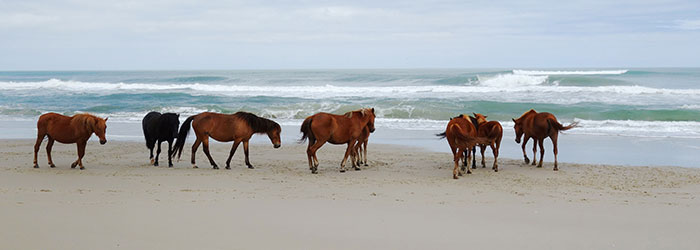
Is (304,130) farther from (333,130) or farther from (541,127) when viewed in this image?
A: (541,127)

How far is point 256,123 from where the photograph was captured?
9461 millimetres

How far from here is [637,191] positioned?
7301 mm

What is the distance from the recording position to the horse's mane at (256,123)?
9.39 m

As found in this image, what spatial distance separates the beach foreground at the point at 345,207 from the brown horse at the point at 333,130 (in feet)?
1.22

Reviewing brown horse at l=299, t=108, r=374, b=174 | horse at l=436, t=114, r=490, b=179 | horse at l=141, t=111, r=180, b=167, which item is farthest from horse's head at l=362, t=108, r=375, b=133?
horse at l=141, t=111, r=180, b=167

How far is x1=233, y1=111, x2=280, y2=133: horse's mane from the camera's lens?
370 inches

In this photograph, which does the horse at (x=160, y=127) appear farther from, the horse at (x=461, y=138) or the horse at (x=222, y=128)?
the horse at (x=461, y=138)

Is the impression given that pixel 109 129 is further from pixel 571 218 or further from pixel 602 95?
pixel 602 95

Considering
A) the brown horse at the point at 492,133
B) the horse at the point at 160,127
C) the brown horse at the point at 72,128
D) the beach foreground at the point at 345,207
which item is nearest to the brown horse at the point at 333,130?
the beach foreground at the point at 345,207

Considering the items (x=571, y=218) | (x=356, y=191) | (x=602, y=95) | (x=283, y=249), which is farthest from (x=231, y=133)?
(x=602, y=95)

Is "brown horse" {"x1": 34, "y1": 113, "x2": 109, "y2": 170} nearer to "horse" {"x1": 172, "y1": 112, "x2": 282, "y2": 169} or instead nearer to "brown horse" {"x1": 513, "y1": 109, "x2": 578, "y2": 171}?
"horse" {"x1": 172, "y1": 112, "x2": 282, "y2": 169}

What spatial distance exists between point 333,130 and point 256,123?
1.38m

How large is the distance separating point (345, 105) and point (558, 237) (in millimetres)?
20985

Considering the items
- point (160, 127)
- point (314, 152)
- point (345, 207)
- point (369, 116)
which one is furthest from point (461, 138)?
point (160, 127)
